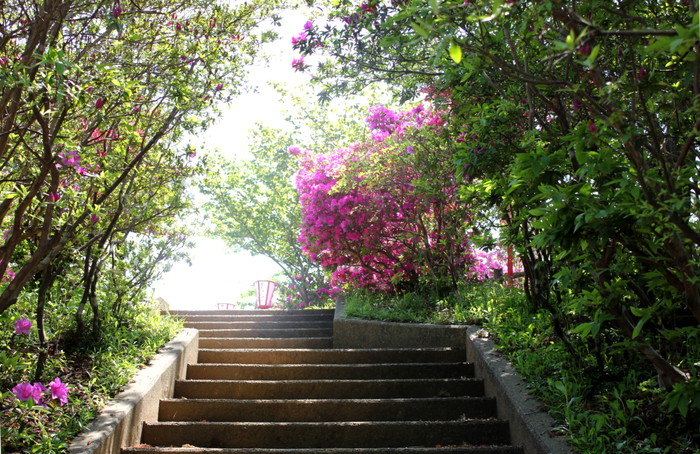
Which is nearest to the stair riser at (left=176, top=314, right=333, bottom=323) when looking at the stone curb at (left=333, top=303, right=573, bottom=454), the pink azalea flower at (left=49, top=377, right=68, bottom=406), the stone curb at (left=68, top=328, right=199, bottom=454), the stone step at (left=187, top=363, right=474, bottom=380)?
the stone curb at (left=333, top=303, right=573, bottom=454)

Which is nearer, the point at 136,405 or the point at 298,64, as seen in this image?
the point at 136,405

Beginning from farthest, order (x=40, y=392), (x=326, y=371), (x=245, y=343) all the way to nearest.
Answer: (x=245, y=343), (x=326, y=371), (x=40, y=392)

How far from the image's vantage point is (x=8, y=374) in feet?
13.4

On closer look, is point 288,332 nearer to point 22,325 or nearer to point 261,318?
point 261,318

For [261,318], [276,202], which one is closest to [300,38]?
[261,318]

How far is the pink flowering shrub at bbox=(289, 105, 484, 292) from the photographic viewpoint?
23.5 feet

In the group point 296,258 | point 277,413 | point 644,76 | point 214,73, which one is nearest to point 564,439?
point 644,76

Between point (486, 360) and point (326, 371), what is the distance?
5.15 ft

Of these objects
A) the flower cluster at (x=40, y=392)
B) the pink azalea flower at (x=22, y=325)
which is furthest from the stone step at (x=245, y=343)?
the pink azalea flower at (x=22, y=325)

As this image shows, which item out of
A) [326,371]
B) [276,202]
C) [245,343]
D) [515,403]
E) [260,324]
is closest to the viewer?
[515,403]

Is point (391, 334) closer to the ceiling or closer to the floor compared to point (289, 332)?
closer to the ceiling

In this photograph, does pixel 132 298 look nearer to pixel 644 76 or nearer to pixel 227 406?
pixel 227 406

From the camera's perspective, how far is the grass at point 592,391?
3.04m

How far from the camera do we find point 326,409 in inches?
185
